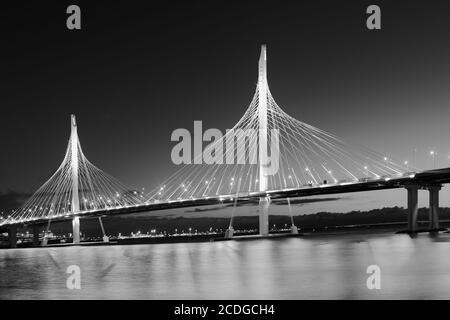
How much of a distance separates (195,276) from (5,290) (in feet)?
26.6

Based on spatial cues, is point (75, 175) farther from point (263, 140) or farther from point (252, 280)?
point (252, 280)

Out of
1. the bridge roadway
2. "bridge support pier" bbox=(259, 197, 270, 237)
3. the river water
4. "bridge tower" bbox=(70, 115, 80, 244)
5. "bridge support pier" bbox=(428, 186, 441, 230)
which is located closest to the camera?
the river water

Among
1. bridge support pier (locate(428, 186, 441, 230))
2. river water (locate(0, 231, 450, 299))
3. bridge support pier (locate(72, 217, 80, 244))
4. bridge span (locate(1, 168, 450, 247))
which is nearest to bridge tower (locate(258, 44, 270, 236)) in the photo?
bridge span (locate(1, 168, 450, 247))

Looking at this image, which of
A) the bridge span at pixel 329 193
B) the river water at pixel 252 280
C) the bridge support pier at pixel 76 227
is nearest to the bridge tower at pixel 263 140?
the bridge span at pixel 329 193

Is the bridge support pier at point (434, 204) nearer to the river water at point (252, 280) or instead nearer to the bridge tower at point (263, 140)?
the bridge tower at point (263, 140)

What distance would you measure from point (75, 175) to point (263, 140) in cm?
3269

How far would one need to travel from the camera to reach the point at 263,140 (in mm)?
63875

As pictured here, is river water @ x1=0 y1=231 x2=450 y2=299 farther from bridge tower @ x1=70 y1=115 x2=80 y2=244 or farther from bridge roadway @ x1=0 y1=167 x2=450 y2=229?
bridge tower @ x1=70 y1=115 x2=80 y2=244

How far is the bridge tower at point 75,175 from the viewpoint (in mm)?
82463

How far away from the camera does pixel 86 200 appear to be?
83562mm

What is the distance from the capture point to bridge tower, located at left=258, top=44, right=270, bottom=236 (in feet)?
209

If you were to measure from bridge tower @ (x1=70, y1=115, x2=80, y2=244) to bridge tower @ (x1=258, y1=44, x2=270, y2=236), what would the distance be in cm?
2578
